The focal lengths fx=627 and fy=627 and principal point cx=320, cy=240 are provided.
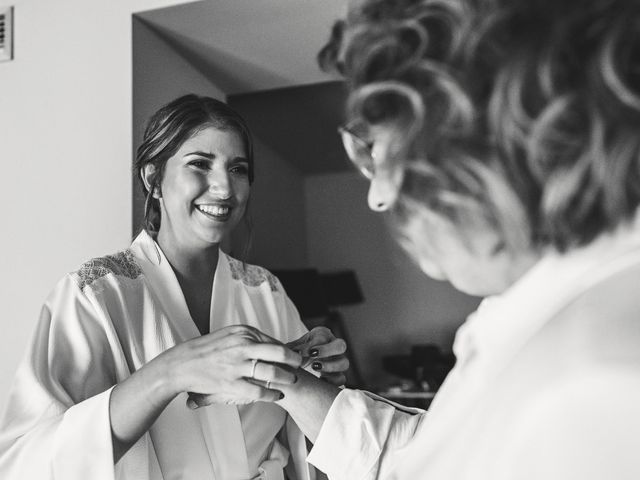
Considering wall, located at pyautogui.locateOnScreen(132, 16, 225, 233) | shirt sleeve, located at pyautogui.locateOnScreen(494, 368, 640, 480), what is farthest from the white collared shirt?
wall, located at pyautogui.locateOnScreen(132, 16, 225, 233)

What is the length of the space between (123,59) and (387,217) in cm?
173

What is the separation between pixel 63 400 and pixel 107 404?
142mm

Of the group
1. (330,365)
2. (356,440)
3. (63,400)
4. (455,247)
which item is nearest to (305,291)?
(330,365)

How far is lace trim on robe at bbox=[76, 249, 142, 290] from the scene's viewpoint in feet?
4.30

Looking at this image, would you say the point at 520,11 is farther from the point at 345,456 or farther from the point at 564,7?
the point at 345,456

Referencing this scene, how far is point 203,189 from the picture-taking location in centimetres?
148

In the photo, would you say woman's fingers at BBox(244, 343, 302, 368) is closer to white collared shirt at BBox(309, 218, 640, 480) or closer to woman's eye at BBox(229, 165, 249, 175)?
white collared shirt at BBox(309, 218, 640, 480)

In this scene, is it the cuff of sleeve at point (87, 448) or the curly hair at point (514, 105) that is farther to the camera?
the cuff of sleeve at point (87, 448)

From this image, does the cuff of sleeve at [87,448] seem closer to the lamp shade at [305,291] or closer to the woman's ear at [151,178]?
the woman's ear at [151,178]

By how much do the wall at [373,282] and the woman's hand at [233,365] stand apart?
186 inches

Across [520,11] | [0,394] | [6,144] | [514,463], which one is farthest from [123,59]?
[514,463]

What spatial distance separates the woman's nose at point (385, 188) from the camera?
55 cm

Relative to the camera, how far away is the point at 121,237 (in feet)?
6.82

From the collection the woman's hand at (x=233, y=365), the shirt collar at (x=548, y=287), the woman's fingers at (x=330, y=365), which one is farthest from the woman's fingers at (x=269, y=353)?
the shirt collar at (x=548, y=287)
